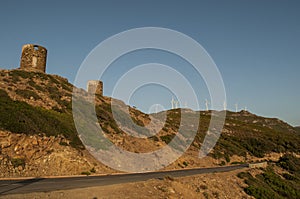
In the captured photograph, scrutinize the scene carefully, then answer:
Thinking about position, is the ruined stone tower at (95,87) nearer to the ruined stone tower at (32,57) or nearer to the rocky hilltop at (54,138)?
the rocky hilltop at (54,138)

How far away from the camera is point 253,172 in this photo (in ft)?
84.7

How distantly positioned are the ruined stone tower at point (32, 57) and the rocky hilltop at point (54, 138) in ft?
8.98

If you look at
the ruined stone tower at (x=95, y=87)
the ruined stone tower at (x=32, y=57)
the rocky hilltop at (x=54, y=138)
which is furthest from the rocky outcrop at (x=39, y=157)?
the ruined stone tower at (x=95, y=87)

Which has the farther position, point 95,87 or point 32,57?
point 95,87

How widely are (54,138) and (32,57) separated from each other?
26179 mm

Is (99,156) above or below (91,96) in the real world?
below

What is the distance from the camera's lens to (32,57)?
4138cm

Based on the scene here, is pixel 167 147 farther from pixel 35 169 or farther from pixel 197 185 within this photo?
pixel 35 169

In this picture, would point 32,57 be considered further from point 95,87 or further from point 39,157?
point 39,157

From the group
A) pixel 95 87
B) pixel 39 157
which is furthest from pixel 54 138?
pixel 95 87

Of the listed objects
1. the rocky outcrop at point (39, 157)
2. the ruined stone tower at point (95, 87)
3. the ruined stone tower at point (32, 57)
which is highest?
the ruined stone tower at point (32, 57)

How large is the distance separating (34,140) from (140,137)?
15376mm

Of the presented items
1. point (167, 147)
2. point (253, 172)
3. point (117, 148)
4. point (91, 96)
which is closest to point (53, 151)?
point (117, 148)

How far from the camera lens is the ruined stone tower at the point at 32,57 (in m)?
40.9
